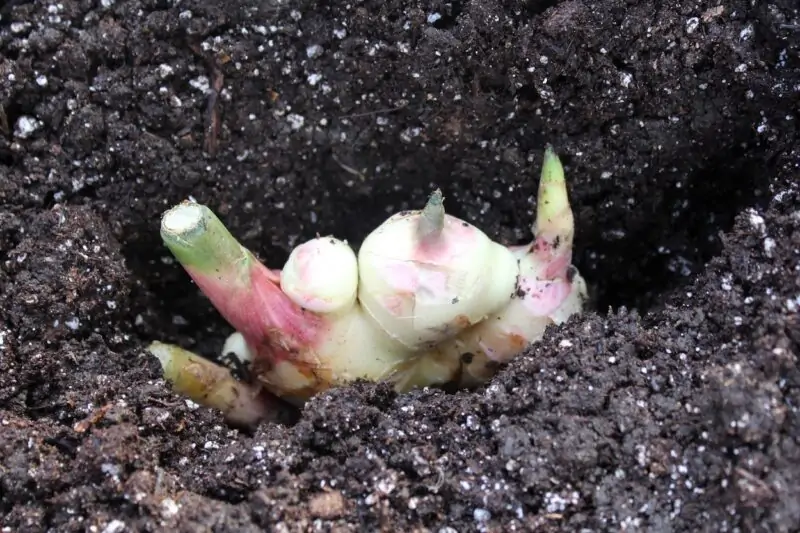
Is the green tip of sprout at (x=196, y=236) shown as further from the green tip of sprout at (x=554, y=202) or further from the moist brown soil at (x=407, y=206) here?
the green tip of sprout at (x=554, y=202)

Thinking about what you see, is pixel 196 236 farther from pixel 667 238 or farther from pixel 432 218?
pixel 667 238

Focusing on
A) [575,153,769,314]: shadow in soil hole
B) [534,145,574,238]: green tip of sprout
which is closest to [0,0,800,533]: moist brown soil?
[575,153,769,314]: shadow in soil hole

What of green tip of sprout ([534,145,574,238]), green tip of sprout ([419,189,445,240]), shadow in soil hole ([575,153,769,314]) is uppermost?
green tip of sprout ([419,189,445,240])

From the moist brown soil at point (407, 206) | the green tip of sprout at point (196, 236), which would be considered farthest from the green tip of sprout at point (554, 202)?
the green tip of sprout at point (196, 236)

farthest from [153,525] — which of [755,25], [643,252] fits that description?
[755,25]

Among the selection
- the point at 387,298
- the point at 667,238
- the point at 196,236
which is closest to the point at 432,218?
the point at 387,298

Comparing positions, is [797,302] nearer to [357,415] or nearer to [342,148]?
[357,415]

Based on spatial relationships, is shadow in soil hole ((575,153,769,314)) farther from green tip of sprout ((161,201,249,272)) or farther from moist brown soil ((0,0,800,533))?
green tip of sprout ((161,201,249,272))
